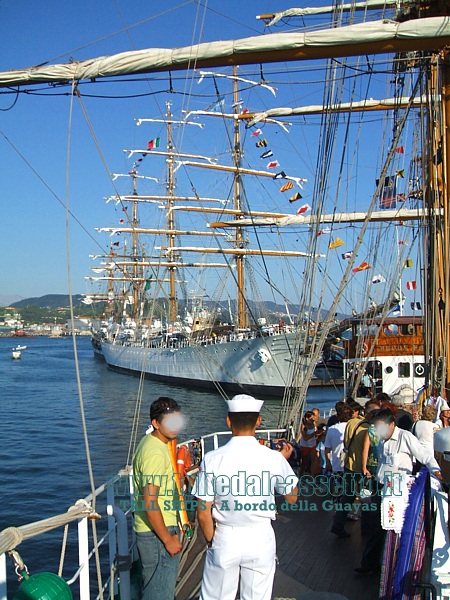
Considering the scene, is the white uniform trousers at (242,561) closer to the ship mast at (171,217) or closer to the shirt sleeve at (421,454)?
the shirt sleeve at (421,454)

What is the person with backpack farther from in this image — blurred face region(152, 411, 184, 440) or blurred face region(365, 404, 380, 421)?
blurred face region(152, 411, 184, 440)

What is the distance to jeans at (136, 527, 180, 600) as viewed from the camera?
3.87 m

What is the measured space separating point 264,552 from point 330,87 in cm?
1161

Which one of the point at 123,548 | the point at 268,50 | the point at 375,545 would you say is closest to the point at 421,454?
the point at 375,545

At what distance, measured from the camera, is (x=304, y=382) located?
11.3 metres

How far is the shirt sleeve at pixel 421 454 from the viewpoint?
15.0 ft

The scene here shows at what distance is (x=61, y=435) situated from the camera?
82.7 feet

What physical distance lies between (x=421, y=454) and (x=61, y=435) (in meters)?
22.4

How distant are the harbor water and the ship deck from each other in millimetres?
5303

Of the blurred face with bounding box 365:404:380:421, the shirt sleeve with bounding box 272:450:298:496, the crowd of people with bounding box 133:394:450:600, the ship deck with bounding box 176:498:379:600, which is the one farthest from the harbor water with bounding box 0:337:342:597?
the shirt sleeve with bounding box 272:450:298:496

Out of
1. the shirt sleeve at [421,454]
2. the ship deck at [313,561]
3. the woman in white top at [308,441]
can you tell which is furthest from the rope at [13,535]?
the woman in white top at [308,441]

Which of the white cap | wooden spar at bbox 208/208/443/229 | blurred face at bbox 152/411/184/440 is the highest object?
wooden spar at bbox 208/208/443/229

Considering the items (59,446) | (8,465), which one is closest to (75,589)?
(8,465)

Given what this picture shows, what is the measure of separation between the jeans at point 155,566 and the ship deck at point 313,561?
3.42ft
